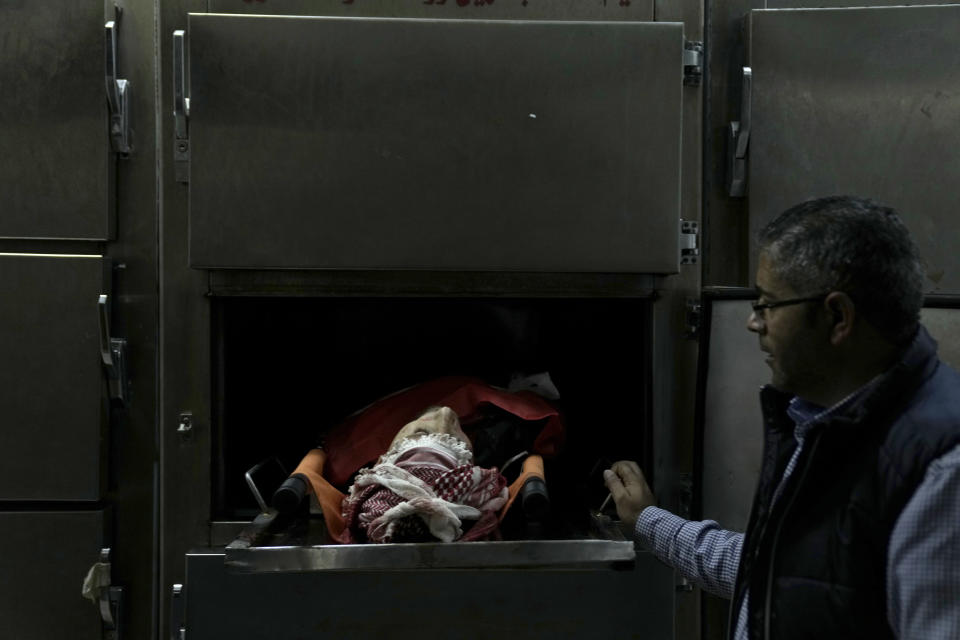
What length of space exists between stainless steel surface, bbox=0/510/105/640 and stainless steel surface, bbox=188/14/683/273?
643mm

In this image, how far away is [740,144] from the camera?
1.93 metres

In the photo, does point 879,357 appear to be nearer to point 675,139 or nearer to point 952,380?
point 952,380

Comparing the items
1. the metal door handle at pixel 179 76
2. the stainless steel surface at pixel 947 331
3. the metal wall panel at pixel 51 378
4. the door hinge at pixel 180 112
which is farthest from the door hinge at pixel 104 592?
the stainless steel surface at pixel 947 331

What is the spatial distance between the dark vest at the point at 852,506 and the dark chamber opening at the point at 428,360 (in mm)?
939

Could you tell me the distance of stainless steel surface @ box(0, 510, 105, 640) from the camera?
6.36 ft

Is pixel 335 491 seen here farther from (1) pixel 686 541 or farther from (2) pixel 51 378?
(1) pixel 686 541

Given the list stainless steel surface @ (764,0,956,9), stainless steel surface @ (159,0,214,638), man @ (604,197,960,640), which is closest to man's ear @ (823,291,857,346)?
man @ (604,197,960,640)

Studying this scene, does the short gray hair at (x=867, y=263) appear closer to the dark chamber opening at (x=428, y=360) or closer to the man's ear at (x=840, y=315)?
the man's ear at (x=840, y=315)

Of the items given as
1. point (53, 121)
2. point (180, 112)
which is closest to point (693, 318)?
point (180, 112)

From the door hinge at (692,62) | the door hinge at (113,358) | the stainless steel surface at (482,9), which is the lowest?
the door hinge at (113,358)

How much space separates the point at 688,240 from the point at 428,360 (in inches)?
30.8

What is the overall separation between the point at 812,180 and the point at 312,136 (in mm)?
1008

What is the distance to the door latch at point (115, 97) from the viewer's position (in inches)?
75.6

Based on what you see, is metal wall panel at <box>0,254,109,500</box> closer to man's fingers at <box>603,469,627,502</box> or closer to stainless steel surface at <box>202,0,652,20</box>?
stainless steel surface at <box>202,0,652,20</box>
